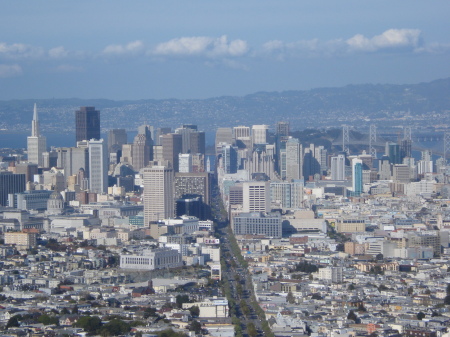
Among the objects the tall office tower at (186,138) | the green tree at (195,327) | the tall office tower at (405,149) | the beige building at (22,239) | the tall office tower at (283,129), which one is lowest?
the green tree at (195,327)

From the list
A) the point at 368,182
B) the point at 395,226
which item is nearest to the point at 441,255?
the point at 395,226

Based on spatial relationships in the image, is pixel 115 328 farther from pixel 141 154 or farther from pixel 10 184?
pixel 141 154

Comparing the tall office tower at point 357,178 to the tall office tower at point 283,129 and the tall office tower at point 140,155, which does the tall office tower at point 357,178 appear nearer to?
the tall office tower at point 140,155

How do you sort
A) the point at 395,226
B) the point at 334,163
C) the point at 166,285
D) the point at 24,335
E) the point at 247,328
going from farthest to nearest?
the point at 334,163, the point at 395,226, the point at 166,285, the point at 247,328, the point at 24,335

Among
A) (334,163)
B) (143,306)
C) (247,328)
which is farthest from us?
(334,163)

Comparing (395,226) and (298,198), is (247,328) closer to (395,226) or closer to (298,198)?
(395,226)

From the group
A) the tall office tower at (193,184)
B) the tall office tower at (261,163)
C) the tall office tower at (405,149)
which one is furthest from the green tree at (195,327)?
the tall office tower at (405,149)
